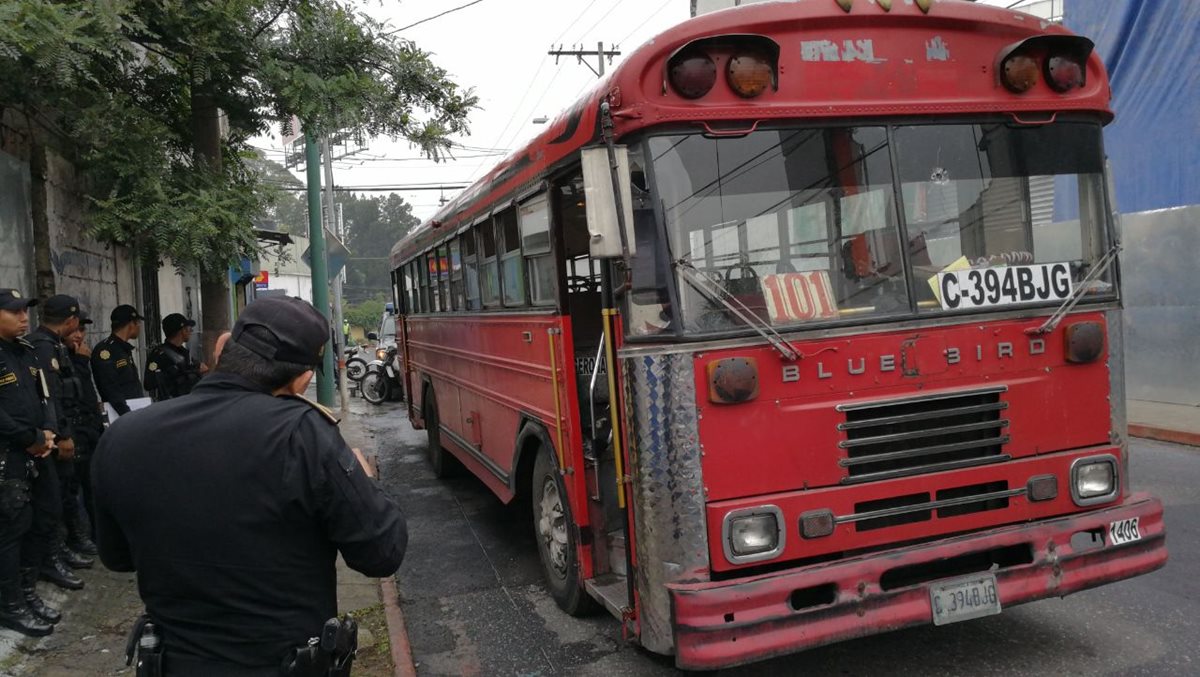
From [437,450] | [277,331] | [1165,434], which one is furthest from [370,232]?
[277,331]

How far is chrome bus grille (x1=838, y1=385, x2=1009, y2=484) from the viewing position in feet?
12.0

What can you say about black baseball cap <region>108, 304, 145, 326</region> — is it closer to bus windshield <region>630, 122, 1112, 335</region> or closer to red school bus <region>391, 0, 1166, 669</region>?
red school bus <region>391, 0, 1166, 669</region>

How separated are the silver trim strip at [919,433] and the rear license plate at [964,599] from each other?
61 cm

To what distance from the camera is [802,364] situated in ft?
11.8

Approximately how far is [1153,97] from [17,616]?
43.9 feet

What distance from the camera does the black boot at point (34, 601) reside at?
4680 millimetres

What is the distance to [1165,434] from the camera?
9.64m

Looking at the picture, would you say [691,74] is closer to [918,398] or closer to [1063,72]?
[918,398]

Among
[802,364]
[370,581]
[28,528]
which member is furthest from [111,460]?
[370,581]

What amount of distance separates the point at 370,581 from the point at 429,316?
12.3 feet

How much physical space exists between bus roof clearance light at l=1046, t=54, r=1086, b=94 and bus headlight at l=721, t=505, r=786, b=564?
91.9 inches

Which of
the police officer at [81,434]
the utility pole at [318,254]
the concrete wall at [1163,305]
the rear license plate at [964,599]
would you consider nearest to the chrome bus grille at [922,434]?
the rear license plate at [964,599]

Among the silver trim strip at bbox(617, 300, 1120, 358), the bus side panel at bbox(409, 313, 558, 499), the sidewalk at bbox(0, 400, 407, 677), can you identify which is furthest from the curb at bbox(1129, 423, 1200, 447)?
the sidewalk at bbox(0, 400, 407, 677)

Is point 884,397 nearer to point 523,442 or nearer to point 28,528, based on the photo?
point 523,442
